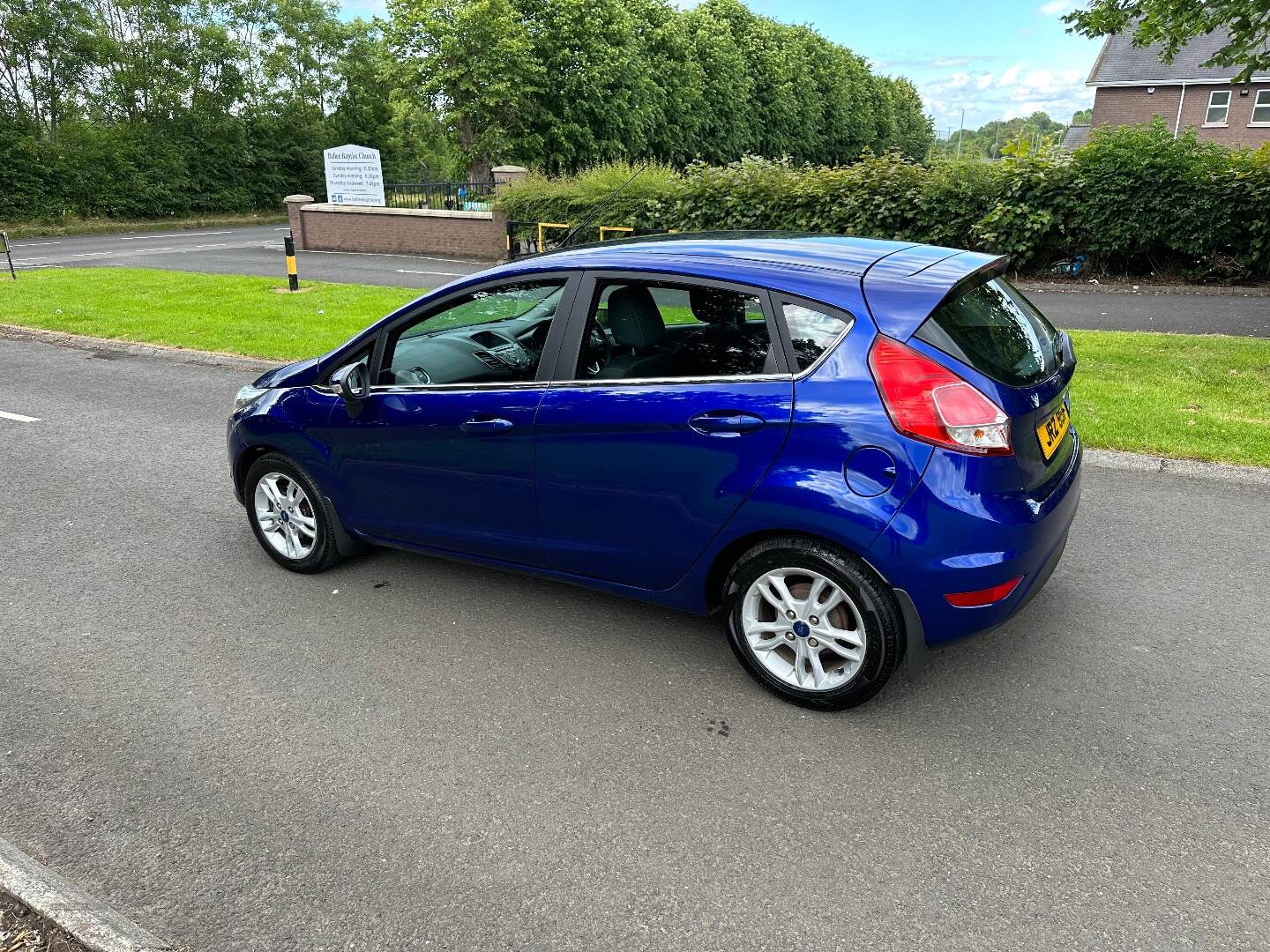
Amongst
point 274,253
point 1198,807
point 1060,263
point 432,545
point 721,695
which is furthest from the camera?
point 274,253

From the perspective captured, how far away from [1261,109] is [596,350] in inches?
1899

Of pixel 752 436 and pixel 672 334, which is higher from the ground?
pixel 672 334

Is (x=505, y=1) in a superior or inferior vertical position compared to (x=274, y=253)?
superior

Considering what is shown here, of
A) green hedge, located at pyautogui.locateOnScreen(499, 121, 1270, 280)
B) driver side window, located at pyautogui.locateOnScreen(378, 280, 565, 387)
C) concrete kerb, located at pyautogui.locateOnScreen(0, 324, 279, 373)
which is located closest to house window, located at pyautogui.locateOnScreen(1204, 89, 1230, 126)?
green hedge, located at pyautogui.locateOnScreen(499, 121, 1270, 280)

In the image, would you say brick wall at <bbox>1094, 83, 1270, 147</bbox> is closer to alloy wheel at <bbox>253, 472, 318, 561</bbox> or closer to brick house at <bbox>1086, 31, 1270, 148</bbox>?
brick house at <bbox>1086, 31, 1270, 148</bbox>

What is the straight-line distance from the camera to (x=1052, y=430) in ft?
11.5

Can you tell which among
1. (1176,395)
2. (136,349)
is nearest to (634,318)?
(1176,395)

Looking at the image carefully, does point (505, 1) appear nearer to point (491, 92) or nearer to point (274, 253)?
point (491, 92)

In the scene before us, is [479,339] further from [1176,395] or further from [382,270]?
[382,270]

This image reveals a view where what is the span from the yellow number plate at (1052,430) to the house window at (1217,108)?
47208mm

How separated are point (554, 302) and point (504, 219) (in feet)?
66.6

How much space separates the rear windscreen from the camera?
3221 mm

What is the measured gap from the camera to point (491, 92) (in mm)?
32625

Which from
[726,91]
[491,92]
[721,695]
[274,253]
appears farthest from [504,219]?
[726,91]
